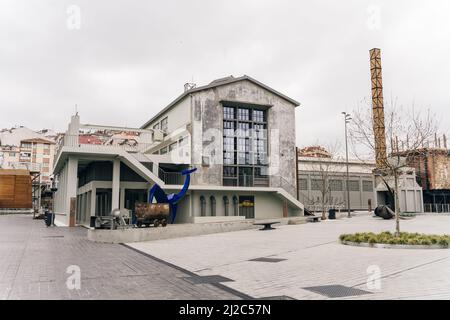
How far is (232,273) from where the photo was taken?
9.36m

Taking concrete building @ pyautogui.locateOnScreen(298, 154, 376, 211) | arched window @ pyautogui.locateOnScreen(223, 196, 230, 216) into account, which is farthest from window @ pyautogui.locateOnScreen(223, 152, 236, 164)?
concrete building @ pyautogui.locateOnScreen(298, 154, 376, 211)

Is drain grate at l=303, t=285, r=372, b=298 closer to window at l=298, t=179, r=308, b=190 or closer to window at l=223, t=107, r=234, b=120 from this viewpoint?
window at l=223, t=107, r=234, b=120

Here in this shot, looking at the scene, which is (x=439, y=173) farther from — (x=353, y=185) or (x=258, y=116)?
(x=258, y=116)

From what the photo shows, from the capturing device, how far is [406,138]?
17.5 metres

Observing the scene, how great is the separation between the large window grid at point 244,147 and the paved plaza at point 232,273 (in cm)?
1877

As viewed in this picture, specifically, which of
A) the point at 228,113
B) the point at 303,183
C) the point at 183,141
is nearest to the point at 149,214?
the point at 183,141

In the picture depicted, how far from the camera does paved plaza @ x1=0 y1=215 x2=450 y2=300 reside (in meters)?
7.05

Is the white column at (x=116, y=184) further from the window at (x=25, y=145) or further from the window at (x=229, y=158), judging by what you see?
the window at (x=25, y=145)

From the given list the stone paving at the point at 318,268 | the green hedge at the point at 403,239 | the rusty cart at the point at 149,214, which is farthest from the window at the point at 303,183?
the stone paving at the point at 318,268

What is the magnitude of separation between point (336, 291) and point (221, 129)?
85.3ft

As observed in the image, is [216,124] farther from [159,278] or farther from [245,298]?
[245,298]
